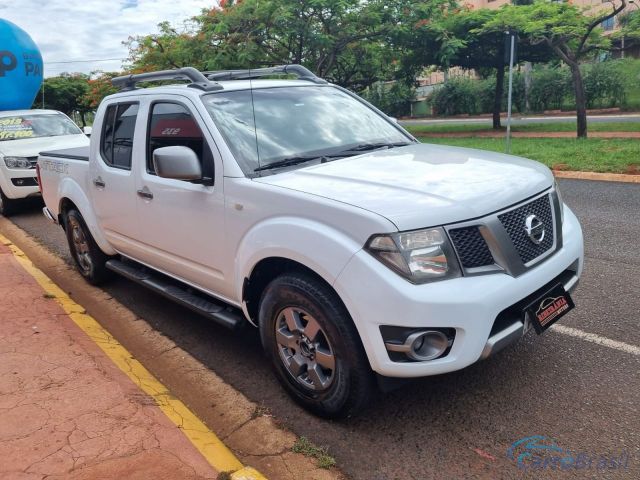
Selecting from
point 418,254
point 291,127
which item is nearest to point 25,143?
point 291,127

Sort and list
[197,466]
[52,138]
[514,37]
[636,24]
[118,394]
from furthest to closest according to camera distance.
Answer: [636,24]
[514,37]
[52,138]
[118,394]
[197,466]

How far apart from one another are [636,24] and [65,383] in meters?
20.9

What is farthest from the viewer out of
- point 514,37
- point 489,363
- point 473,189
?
point 514,37

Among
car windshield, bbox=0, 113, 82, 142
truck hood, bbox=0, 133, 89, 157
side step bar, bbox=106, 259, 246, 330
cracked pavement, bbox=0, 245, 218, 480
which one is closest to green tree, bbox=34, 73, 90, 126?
car windshield, bbox=0, 113, 82, 142

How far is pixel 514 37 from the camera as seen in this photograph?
38.1ft

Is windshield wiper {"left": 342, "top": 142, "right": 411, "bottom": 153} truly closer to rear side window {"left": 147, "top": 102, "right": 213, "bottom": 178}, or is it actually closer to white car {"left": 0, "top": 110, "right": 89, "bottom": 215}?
rear side window {"left": 147, "top": 102, "right": 213, "bottom": 178}

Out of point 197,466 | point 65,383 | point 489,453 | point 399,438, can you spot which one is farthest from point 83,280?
point 489,453

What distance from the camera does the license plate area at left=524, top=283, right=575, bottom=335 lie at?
2881 mm

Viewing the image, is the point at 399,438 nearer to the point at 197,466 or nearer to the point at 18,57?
the point at 197,466

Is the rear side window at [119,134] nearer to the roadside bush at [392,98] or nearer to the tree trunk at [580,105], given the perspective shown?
the tree trunk at [580,105]

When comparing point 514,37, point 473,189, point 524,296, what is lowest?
point 524,296

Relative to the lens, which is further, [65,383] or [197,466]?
[65,383]

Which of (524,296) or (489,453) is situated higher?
(524,296)

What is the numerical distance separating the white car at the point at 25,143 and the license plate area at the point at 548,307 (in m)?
8.87
